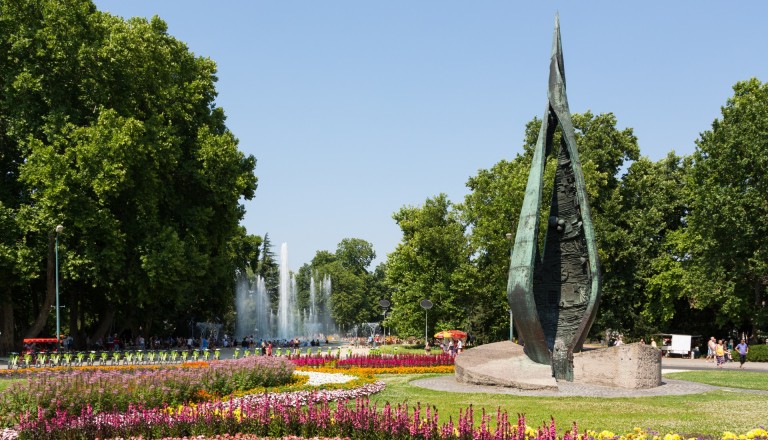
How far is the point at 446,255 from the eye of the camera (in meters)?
45.5

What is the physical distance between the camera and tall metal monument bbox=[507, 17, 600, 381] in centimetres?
1736

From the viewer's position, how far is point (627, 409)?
13562mm

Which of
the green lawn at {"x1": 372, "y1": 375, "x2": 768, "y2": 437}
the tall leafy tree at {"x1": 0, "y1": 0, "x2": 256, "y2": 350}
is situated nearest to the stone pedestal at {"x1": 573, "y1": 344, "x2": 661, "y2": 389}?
the green lawn at {"x1": 372, "y1": 375, "x2": 768, "y2": 437}

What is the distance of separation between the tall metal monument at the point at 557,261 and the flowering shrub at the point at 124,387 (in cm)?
616

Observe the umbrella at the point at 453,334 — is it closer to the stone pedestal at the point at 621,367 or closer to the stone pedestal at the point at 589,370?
the stone pedestal at the point at 589,370

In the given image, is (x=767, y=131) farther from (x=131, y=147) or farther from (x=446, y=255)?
(x=131, y=147)

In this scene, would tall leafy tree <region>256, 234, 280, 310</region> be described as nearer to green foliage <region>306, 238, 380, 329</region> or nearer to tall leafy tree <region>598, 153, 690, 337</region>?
green foliage <region>306, 238, 380, 329</region>

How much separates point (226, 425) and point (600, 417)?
608 cm

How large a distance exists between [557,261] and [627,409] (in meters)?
6.23

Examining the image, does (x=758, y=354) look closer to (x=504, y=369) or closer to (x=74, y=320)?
(x=504, y=369)

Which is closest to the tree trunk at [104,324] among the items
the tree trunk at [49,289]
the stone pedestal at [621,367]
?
the tree trunk at [49,289]

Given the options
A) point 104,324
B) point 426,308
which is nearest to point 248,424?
point 104,324

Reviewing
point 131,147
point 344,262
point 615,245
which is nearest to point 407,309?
point 615,245

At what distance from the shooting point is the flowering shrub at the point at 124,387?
1226 centimetres
